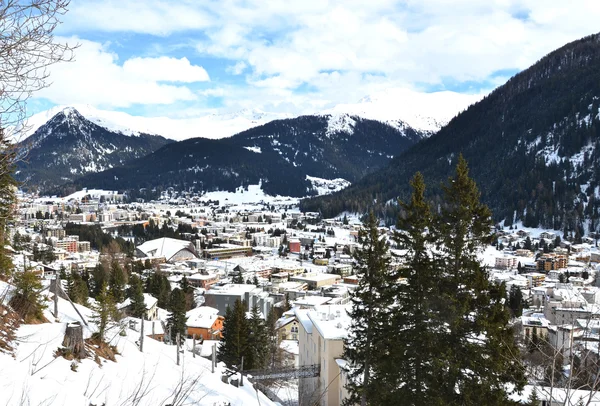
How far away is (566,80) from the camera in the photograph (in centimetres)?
11150

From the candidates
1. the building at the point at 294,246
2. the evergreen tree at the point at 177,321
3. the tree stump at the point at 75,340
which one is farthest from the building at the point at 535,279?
the tree stump at the point at 75,340

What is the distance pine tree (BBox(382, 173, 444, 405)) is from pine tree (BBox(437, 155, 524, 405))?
22 cm

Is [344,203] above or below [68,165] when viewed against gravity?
below

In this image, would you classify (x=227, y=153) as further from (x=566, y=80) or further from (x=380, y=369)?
(x=380, y=369)

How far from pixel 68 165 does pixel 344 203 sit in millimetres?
136940

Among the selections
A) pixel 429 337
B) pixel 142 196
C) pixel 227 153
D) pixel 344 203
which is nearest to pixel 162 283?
pixel 429 337

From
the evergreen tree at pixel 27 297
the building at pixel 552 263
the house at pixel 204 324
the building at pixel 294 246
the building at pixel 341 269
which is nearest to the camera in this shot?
the evergreen tree at pixel 27 297

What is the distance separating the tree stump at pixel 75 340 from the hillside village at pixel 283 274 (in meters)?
1.01

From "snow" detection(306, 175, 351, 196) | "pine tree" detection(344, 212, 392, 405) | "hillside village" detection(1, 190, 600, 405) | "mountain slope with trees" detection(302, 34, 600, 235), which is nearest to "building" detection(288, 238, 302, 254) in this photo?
"hillside village" detection(1, 190, 600, 405)

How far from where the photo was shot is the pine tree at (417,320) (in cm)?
856

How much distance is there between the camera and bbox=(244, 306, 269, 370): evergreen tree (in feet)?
65.5

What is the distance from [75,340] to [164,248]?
60.1 m

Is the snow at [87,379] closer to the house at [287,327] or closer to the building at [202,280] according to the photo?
the house at [287,327]

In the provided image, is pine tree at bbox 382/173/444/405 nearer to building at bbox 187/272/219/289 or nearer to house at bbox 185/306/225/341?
house at bbox 185/306/225/341
